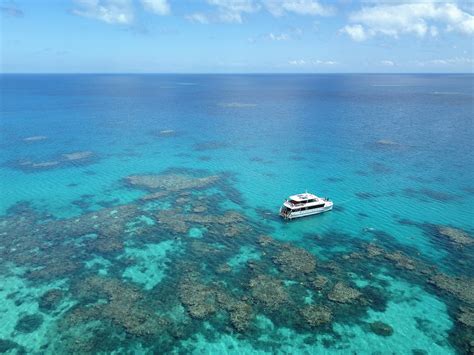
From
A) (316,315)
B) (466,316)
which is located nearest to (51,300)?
(316,315)

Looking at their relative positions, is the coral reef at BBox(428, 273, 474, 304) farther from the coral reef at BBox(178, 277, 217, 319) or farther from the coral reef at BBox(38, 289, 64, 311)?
the coral reef at BBox(38, 289, 64, 311)

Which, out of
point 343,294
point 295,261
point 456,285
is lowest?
point 295,261

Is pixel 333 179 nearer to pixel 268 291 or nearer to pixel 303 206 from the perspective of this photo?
pixel 303 206

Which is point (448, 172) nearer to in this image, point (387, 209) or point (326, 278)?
point (387, 209)

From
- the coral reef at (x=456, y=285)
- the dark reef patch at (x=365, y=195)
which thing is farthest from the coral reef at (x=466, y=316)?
the dark reef patch at (x=365, y=195)

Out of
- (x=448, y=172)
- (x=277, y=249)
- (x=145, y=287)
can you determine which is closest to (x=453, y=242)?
(x=277, y=249)

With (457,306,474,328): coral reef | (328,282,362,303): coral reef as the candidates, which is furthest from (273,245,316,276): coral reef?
(457,306,474,328): coral reef
